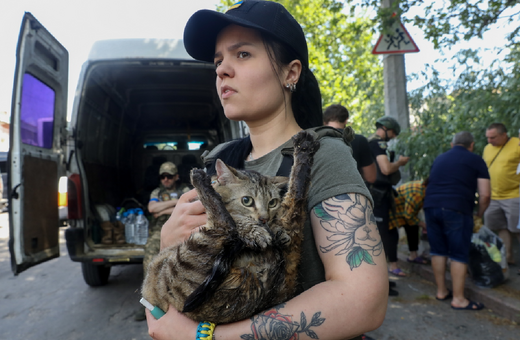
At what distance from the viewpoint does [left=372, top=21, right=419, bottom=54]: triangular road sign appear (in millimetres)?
5465

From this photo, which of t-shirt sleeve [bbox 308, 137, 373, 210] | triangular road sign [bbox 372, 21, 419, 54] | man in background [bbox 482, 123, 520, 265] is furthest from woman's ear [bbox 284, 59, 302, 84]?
man in background [bbox 482, 123, 520, 265]

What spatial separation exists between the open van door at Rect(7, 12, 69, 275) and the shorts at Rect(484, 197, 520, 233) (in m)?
6.59

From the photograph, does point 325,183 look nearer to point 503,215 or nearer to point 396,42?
point 396,42

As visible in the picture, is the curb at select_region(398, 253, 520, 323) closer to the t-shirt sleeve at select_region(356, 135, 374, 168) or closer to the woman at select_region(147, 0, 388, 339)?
the t-shirt sleeve at select_region(356, 135, 374, 168)

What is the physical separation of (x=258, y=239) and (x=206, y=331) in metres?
0.33

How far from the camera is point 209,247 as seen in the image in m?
1.11

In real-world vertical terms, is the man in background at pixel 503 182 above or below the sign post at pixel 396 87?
below

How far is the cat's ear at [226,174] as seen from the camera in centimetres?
141

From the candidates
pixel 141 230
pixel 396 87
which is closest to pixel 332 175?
pixel 141 230

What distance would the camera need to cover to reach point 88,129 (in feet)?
16.7

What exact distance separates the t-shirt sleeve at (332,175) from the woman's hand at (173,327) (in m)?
0.57

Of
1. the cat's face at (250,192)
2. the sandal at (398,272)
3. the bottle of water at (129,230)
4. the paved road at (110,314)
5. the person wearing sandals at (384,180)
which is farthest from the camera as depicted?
the sandal at (398,272)

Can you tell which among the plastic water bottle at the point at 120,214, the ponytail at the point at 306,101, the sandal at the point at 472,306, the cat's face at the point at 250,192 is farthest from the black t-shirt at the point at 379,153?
the plastic water bottle at the point at 120,214

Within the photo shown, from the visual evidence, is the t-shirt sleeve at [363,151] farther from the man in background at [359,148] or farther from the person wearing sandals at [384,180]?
the person wearing sandals at [384,180]
